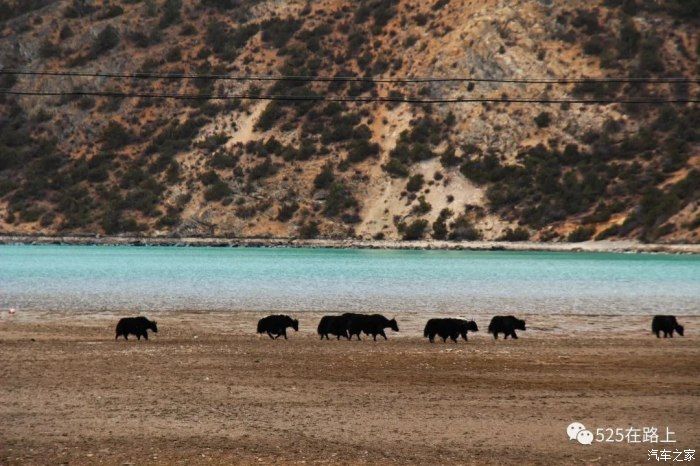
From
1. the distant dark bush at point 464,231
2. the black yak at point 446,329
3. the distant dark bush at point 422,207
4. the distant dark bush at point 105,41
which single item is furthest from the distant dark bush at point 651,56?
the black yak at point 446,329

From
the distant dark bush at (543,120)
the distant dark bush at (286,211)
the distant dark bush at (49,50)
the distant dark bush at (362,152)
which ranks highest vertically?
the distant dark bush at (49,50)

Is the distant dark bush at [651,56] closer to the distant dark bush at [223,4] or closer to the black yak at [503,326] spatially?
the distant dark bush at [223,4]

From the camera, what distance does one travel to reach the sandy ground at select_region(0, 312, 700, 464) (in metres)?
11.8

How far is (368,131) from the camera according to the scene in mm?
99688

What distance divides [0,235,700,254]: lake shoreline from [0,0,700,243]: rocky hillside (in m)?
1.04

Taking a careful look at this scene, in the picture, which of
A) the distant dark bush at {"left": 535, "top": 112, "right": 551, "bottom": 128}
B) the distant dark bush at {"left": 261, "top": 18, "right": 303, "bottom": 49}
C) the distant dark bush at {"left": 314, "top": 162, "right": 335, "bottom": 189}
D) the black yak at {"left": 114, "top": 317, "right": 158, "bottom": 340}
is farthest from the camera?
the distant dark bush at {"left": 261, "top": 18, "right": 303, "bottom": 49}

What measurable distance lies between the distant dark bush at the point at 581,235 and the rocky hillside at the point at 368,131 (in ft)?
0.34

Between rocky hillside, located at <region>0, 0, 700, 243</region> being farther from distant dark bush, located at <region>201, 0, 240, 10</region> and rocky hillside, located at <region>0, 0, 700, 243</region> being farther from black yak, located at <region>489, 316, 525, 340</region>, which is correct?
black yak, located at <region>489, 316, 525, 340</region>

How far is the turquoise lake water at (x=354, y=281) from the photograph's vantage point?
36.7 meters

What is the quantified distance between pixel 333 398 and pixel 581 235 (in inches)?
2851

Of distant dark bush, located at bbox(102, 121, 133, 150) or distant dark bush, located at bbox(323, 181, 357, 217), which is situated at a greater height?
distant dark bush, located at bbox(102, 121, 133, 150)

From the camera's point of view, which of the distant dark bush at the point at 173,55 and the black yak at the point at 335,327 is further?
the distant dark bush at the point at 173,55

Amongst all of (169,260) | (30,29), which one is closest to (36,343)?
(169,260)

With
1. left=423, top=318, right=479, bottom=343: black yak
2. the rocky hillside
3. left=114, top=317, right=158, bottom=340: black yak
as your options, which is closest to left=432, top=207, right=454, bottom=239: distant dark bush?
the rocky hillside
